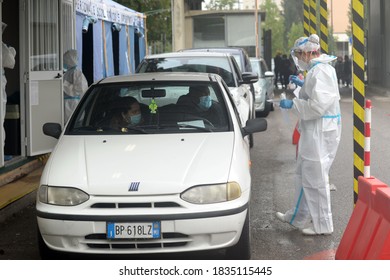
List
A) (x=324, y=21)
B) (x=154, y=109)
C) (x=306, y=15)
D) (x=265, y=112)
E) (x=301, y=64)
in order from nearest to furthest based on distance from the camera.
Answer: (x=154, y=109) → (x=301, y=64) → (x=324, y=21) → (x=306, y=15) → (x=265, y=112)

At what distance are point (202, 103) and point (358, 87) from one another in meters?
1.68

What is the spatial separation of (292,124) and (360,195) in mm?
13854

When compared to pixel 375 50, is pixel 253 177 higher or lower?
lower

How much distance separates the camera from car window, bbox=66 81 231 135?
719 centimetres

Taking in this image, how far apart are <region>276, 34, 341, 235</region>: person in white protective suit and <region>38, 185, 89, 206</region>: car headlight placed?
2560 mm

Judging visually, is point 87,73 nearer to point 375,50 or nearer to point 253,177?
point 253,177

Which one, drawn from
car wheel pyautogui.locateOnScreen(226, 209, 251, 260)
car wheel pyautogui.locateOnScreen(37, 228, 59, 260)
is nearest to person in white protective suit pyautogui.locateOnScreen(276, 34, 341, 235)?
car wheel pyautogui.locateOnScreen(226, 209, 251, 260)

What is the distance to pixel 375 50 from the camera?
36500 millimetres

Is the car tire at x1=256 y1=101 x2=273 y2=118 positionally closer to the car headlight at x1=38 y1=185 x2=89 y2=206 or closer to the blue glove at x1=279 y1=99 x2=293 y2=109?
the blue glove at x1=279 y1=99 x2=293 y2=109

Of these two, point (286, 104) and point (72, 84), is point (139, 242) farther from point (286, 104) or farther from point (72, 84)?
point (72, 84)

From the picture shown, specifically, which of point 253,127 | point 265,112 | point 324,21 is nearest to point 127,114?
point 253,127

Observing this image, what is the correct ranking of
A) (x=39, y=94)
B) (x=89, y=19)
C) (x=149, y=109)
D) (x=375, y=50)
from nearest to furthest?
1. (x=149, y=109)
2. (x=39, y=94)
3. (x=89, y=19)
4. (x=375, y=50)

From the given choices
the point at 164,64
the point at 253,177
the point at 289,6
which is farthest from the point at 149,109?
the point at 289,6

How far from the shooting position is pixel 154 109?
739cm
